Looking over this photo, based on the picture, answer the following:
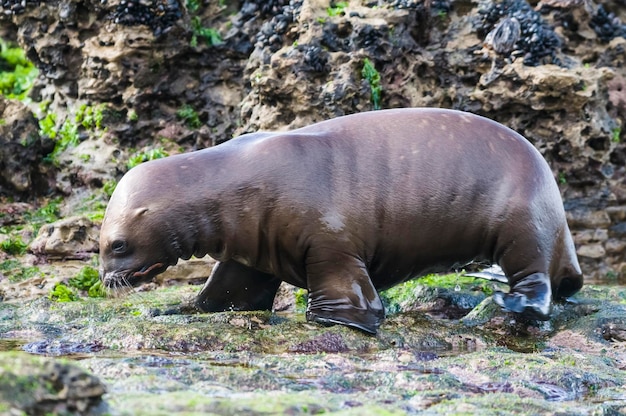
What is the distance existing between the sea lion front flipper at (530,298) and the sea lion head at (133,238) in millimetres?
2219

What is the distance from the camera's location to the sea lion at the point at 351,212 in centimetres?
572

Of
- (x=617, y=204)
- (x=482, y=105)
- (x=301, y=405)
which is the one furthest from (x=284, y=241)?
(x=617, y=204)

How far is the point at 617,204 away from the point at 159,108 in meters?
5.26

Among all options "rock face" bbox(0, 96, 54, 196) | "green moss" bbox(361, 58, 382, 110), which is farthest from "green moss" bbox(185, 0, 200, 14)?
"green moss" bbox(361, 58, 382, 110)

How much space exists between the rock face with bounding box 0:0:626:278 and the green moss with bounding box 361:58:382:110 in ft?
0.06

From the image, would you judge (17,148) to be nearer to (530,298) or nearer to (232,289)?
(232,289)

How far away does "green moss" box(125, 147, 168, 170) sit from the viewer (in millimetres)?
9641

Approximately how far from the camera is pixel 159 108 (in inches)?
403

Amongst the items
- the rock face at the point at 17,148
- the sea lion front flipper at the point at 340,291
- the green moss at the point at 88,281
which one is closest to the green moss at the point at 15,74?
the rock face at the point at 17,148

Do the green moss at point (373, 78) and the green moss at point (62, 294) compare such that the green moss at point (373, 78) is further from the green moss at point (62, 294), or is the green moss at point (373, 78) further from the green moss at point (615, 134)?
the green moss at point (62, 294)

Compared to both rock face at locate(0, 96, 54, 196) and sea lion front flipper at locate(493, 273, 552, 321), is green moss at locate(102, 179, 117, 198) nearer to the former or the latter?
rock face at locate(0, 96, 54, 196)

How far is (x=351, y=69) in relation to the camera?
29.4 ft

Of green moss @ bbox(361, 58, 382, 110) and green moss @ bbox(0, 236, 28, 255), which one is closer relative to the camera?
green moss @ bbox(0, 236, 28, 255)

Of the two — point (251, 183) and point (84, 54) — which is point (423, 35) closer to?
point (84, 54)
